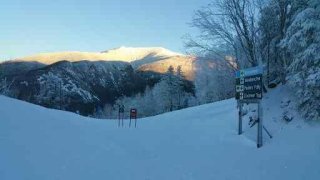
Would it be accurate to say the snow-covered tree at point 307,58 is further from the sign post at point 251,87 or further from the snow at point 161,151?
the sign post at point 251,87

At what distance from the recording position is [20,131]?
14.5m

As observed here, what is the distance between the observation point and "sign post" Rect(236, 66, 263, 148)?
17188 mm

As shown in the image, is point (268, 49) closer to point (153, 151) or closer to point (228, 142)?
point (228, 142)

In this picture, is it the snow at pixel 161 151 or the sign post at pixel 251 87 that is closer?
the snow at pixel 161 151

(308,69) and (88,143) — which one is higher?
(308,69)

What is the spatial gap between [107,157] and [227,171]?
390cm

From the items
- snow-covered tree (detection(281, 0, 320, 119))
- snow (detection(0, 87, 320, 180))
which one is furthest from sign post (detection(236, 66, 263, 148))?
snow-covered tree (detection(281, 0, 320, 119))

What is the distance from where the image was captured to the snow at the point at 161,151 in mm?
12234

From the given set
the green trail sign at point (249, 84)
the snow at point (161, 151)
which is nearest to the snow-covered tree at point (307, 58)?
the snow at point (161, 151)

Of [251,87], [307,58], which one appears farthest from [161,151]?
[307,58]

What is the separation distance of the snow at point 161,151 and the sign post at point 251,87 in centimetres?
134

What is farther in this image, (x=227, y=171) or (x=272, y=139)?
(x=272, y=139)

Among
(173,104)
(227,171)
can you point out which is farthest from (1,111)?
(173,104)

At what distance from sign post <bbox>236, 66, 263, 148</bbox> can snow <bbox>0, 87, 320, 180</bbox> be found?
134 cm
